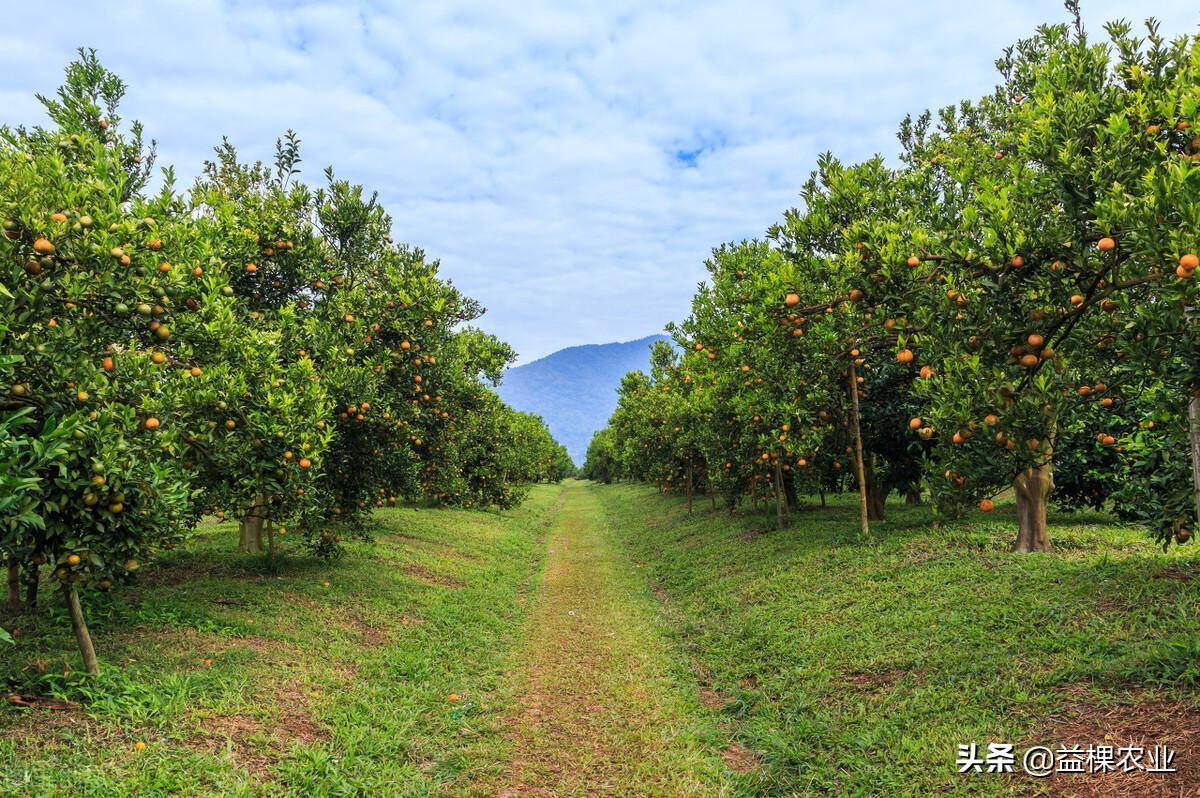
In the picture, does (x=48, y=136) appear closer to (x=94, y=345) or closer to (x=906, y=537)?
(x=94, y=345)

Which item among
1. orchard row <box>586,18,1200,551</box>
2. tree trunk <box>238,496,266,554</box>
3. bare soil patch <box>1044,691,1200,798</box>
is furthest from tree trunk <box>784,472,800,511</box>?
tree trunk <box>238,496,266,554</box>

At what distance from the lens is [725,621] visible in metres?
12.4

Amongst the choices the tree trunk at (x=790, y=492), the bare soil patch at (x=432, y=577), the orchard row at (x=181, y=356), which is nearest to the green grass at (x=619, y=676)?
the bare soil patch at (x=432, y=577)

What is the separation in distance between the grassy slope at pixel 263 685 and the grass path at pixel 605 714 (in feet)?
1.78

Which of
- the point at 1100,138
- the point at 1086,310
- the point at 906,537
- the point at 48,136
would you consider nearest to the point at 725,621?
the point at 906,537

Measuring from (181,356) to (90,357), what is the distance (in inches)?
55.7

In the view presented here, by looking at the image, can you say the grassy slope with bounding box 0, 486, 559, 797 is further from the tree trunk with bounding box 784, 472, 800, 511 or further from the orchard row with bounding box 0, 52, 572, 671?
the tree trunk with bounding box 784, 472, 800, 511

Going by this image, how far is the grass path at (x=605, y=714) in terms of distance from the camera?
6680 millimetres

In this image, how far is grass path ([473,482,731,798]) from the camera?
668cm

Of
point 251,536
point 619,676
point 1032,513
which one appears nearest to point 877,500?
point 1032,513

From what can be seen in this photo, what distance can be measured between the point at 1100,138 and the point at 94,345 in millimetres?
10226

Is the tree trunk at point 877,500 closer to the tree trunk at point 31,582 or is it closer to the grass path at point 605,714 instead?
the grass path at point 605,714

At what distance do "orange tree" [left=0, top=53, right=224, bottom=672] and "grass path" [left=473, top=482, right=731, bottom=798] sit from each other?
182 inches

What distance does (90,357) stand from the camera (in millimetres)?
6785
